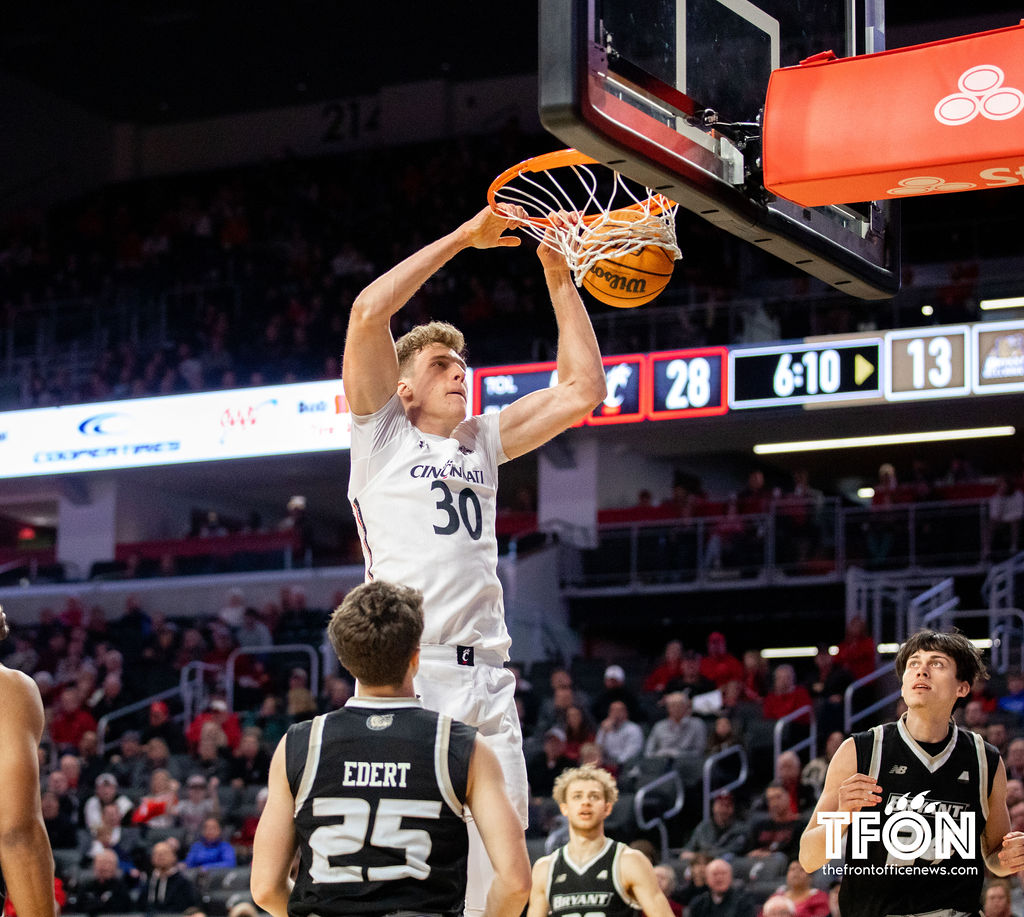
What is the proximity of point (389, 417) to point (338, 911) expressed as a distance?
5.20 ft

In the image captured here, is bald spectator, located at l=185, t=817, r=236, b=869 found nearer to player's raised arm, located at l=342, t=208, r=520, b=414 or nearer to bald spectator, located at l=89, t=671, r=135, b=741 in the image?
bald spectator, located at l=89, t=671, r=135, b=741

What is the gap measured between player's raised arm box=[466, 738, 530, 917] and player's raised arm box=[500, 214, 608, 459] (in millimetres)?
1499

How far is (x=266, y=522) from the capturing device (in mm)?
24578

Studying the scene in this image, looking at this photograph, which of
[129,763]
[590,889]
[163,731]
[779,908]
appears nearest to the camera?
[590,889]

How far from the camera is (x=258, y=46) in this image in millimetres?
23312

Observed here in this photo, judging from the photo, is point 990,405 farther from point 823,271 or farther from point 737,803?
point 823,271

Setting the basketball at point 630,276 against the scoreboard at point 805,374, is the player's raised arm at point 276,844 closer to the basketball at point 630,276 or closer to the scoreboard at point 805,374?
the basketball at point 630,276

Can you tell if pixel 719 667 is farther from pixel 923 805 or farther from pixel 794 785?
pixel 923 805

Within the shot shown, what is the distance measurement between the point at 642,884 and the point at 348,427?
9.92m

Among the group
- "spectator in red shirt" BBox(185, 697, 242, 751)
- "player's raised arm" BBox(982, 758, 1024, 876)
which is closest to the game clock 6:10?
"spectator in red shirt" BBox(185, 697, 242, 751)

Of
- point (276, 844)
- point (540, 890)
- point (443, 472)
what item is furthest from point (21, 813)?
point (540, 890)

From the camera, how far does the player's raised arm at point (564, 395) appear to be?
4.54 m

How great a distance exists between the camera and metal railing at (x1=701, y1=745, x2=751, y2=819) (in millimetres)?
11859

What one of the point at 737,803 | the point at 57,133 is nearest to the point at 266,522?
the point at 57,133
